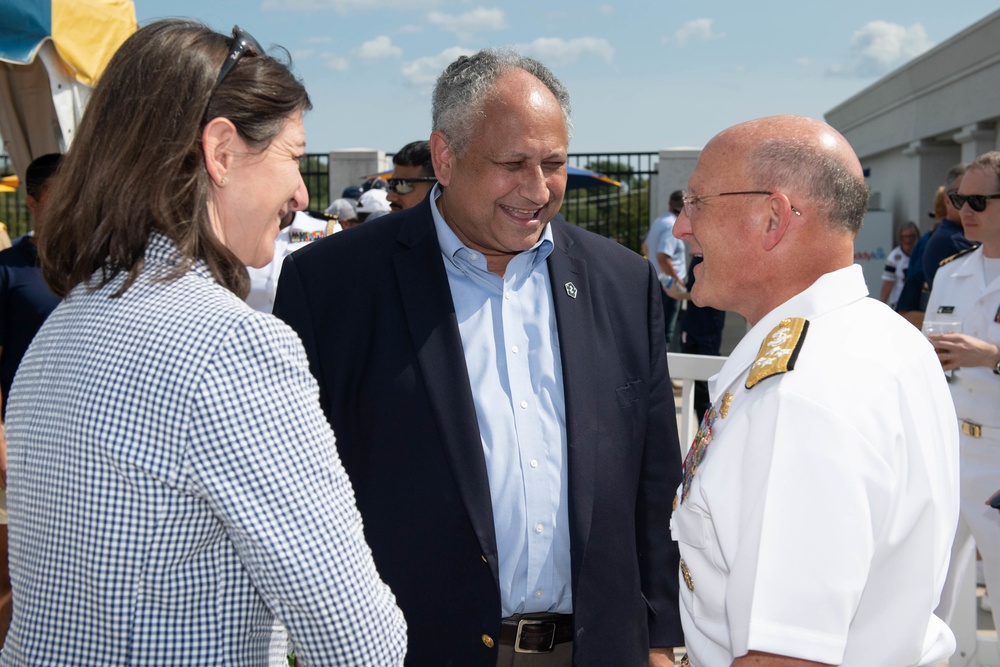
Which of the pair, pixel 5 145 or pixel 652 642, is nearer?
pixel 652 642

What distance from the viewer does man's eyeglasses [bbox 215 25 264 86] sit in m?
1.42

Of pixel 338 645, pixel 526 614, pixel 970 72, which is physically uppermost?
pixel 970 72

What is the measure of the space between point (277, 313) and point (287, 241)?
336 cm

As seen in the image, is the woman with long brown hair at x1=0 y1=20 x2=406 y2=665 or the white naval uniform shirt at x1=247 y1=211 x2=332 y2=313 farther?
the white naval uniform shirt at x1=247 y1=211 x2=332 y2=313

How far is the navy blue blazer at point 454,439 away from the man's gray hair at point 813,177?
2.57ft

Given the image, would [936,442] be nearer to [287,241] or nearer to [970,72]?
[287,241]

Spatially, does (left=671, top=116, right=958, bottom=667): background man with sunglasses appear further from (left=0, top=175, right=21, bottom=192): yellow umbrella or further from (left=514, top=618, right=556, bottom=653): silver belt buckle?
(left=0, top=175, right=21, bottom=192): yellow umbrella

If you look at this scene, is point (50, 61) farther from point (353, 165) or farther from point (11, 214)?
point (11, 214)

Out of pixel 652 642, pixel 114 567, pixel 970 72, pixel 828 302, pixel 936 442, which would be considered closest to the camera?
pixel 114 567

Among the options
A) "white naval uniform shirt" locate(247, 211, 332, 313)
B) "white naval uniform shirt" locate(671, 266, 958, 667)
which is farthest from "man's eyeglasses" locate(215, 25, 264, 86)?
"white naval uniform shirt" locate(247, 211, 332, 313)

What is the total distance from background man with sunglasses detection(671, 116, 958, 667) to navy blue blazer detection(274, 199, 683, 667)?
477 millimetres

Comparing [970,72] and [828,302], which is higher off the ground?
[970,72]

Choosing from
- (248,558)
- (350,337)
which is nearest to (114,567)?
(248,558)

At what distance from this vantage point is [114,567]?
4.05 feet
